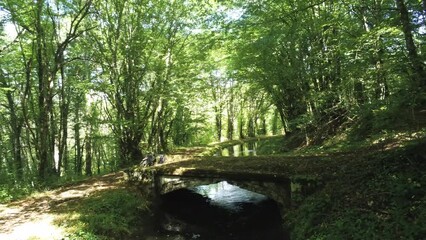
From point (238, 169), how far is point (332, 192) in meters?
3.10

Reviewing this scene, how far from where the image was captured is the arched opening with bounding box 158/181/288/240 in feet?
29.3

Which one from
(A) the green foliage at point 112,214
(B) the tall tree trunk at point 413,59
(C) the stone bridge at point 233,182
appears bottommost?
(A) the green foliage at point 112,214

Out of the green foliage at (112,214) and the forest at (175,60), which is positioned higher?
the forest at (175,60)

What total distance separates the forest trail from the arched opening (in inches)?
89.5

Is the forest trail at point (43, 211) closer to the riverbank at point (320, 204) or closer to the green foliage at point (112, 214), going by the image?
the riverbank at point (320, 204)

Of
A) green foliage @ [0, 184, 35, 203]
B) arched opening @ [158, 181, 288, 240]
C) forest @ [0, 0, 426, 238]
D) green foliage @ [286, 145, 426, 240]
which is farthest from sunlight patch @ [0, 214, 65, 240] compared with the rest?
green foliage @ [286, 145, 426, 240]

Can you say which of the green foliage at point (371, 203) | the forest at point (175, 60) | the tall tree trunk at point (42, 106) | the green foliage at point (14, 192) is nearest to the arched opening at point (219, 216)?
the green foliage at point (371, 203)

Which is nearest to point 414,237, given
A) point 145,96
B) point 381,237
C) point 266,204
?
point 381,237

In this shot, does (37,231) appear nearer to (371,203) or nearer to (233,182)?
(233,182)

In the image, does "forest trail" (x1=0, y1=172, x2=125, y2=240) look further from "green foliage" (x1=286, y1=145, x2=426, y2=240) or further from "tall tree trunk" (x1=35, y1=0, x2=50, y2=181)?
"green foliage" (x1=286, y1=145, x2=426, y2=240)

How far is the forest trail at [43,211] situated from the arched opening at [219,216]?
7.45 ft

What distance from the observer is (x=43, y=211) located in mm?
8914

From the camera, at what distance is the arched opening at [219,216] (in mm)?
8938

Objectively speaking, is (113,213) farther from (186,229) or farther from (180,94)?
(180,94)
